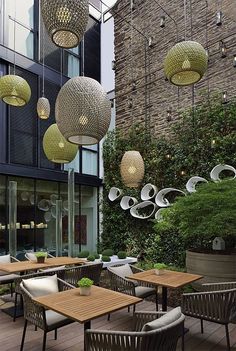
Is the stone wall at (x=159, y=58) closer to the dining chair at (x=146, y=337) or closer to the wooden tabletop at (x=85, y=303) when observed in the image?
the wooden tabletop at (x=85, y=303)

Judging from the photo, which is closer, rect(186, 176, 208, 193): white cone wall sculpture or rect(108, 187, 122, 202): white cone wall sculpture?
rect(186, 176, 208, 193): white cone wall sculpture

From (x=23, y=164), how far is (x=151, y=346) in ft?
25.6

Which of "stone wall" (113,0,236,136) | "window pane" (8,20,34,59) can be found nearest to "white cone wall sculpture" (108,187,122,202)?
"stone wall" (113,0,236,136)

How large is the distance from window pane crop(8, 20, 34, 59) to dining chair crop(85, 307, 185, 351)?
899 cm

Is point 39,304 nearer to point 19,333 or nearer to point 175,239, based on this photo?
point 19,333

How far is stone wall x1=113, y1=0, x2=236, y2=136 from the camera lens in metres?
8.99

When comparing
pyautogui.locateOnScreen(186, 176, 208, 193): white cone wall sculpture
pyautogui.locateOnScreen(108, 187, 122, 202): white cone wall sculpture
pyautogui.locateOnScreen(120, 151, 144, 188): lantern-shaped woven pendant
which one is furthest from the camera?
pyautogui.locateOnScreen(108, 187, 122, 202): white cone wall sculpture

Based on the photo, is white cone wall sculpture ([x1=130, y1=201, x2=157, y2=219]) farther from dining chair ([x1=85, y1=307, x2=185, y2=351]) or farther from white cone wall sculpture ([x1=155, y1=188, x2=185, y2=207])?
dining chair ([x1=85, y1=307, x2=185, y2=351])

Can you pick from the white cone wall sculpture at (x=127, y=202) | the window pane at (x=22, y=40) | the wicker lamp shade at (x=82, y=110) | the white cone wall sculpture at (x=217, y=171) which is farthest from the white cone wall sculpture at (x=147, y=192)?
the wicker lamp shade at (x=82, y=110)

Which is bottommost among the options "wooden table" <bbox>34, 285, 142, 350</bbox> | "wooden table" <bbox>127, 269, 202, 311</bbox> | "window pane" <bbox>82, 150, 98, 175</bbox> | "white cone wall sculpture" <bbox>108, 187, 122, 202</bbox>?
"wooden table" <bbox>127, 269, 202, 311</bbox>

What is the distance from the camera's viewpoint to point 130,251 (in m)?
10.1

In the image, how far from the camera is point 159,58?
10570mm

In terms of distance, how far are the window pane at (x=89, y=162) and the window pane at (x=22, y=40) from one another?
3.80m

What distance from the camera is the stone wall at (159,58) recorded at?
899 centimetres
